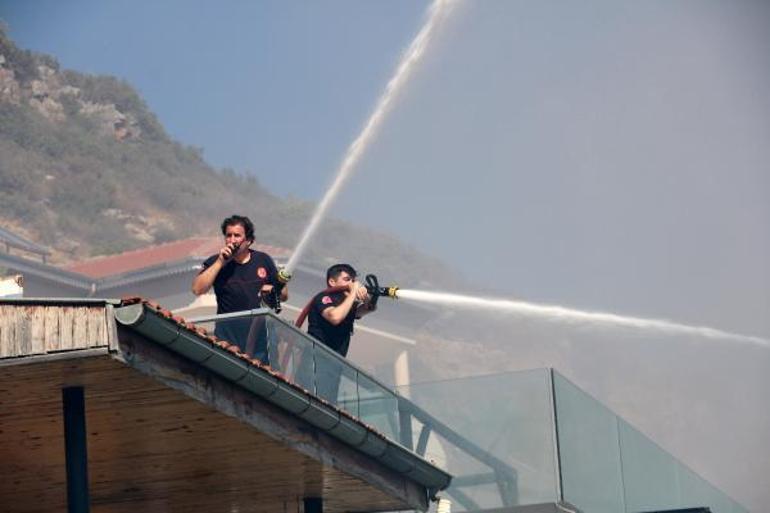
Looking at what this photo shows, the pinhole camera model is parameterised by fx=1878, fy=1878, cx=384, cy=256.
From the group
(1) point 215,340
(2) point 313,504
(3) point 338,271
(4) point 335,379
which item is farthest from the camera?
(3) point 338,271

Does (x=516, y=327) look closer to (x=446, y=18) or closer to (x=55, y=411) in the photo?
(x=446, y=18)

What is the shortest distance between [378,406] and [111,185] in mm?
89056

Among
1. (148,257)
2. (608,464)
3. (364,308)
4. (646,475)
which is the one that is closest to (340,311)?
(364,308)

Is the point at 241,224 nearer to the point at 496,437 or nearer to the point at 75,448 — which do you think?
the point at 75,448

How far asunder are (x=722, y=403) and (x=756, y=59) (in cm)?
3067

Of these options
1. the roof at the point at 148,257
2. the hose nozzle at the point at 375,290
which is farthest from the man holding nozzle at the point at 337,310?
the roof at the point at 148,257

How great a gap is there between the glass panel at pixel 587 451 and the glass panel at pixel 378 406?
1967mm

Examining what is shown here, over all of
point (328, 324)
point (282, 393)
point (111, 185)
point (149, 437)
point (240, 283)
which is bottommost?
point (149, 437)

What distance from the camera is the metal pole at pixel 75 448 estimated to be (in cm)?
1327

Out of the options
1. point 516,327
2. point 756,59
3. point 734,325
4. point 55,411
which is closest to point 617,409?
point 516,327

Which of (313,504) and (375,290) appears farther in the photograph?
(375,290)

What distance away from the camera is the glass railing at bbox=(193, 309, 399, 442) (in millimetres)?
15297

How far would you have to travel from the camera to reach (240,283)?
53.7 feet

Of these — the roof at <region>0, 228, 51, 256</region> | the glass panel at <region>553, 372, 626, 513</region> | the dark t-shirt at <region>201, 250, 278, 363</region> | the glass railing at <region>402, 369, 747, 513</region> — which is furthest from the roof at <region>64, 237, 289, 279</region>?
the dark t-shirt at <region>201, 250, 278, 363</region>
